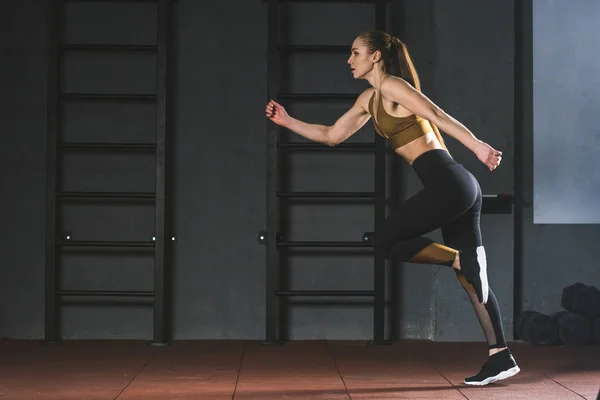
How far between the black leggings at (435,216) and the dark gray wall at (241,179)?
163 centimetres

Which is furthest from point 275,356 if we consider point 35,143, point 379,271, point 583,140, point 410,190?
point 583,140

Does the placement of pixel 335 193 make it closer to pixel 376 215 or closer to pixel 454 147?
pixel 376 215

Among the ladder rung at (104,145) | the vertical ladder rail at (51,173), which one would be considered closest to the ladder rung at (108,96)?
the vertical ladder rail at (51,173)

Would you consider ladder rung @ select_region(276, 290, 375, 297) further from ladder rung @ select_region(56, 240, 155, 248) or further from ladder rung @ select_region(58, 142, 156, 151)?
ladder rung @ select_region(58, 142, 156, 151)

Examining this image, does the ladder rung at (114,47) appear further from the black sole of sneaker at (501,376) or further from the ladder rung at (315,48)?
the black sole of sneaker at (501,376)

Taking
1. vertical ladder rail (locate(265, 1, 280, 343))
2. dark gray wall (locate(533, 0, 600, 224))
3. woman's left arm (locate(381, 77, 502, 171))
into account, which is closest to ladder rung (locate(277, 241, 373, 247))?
vertical ladder rail (locate(265, 1, 280, 343))

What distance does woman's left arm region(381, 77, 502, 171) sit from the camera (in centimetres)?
356

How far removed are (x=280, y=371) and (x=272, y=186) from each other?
52.9 inches

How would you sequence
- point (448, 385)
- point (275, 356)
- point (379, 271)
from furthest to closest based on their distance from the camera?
point (379, 271) < point (275, 356) < point (448, 385)

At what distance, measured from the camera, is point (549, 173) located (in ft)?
18.3

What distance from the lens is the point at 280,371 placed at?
4418 mm

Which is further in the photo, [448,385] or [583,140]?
[583,140]

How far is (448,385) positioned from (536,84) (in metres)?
2.34

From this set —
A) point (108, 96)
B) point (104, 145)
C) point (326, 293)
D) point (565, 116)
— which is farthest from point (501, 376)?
point (108, 96)
